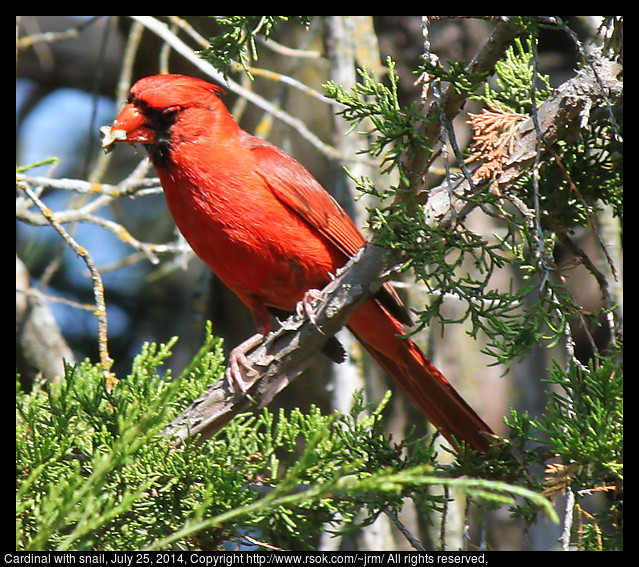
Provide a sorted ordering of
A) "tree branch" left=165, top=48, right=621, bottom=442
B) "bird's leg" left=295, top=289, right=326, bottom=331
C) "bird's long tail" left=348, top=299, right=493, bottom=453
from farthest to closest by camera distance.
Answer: "bird's long tail" left=348, top=299, right=493, bottom=453 < "bird's leg" left=295, top=289, right=326, bottom=331 < "tree branch" left=165, top=48, right=621, bottom=442

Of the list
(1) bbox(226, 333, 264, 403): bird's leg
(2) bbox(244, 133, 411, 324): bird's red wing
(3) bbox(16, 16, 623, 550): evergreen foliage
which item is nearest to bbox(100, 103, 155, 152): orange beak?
(2) bbox(244, 133, 411, 324): bird's red wing

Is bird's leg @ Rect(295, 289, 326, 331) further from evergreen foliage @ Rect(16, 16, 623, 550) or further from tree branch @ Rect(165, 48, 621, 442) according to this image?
evergreen foliage @ Rect(16, 16, 623, 550)

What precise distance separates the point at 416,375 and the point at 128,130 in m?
1.37

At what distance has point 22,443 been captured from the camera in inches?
79.0

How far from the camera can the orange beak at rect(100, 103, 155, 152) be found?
2549 millimetres

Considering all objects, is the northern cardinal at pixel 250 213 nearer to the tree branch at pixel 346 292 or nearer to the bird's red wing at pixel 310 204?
the bird's red wing at pixel 310 204

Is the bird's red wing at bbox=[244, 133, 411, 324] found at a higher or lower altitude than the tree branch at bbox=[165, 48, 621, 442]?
higher

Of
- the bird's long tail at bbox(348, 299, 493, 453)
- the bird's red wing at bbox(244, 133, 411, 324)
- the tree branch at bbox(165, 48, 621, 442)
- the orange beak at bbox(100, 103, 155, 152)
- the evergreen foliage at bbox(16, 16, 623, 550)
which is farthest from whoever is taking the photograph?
the bird's red wing at bbox(244, 133, 411, 324)

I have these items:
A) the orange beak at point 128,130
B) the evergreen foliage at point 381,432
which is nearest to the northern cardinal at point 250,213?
the orange beak at point 128,130

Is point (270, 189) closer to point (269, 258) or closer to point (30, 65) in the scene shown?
point (269, 258)

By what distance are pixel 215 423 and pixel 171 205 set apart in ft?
2.82

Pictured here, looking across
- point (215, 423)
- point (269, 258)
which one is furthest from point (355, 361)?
point (215, 423)

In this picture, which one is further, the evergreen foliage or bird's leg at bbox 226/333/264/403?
bird's leg at bbox 226/333/264/403

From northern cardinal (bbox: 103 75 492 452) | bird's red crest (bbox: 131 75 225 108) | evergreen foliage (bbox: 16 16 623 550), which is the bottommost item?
evergreen foliage (bbox: 16 16 623 550)
